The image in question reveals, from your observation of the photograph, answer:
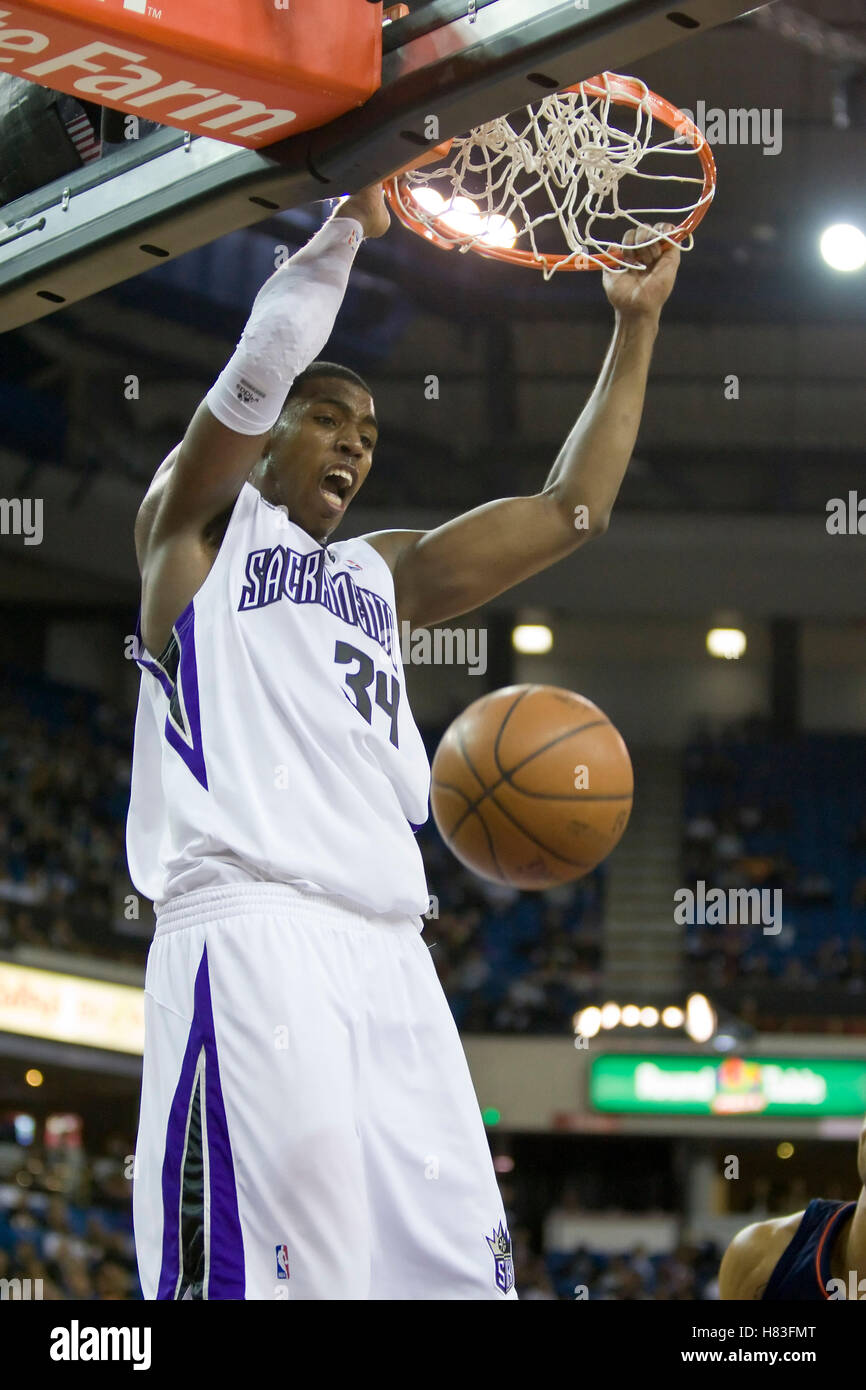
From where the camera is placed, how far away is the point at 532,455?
15.9 metres

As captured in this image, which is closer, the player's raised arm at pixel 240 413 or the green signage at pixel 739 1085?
the player's raised arm at pixel 240 413

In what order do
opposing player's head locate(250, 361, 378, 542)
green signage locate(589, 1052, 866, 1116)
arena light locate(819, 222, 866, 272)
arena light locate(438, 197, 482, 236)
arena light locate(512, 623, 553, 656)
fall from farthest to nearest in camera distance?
1. arena light locate(512, 623, 553, 656)
2. green signage locate(589, 1052, 866, 1116)
3. arena light locate(819, 222, 866, 272)
4. arena light locate(438, 197, 482, 236)
5. opposing player's head locate(250, 361, 378, 542)

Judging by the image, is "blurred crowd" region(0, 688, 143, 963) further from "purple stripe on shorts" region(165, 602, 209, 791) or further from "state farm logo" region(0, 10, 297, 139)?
"state farm logo" region(0, 10, 297, 139)

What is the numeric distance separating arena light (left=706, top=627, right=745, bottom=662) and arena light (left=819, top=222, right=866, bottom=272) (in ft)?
19.5

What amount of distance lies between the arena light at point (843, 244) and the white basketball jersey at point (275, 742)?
412 inches

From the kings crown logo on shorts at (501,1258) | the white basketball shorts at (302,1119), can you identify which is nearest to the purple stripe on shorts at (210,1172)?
the white basketball shorts at (302,1119)

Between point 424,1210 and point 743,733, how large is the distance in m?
16.4

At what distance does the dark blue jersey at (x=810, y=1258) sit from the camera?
11.4 ft

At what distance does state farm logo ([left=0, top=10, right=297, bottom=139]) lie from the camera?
2539 millimetres

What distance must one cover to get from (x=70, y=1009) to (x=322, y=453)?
11876 millimetres

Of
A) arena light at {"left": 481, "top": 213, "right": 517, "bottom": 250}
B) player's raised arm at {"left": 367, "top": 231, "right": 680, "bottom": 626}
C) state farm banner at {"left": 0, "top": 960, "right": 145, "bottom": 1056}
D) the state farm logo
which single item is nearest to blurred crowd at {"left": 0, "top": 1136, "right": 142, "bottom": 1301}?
state farm banner at {"left": 0, "top": 960, "right": 145, "bottom": 1056}

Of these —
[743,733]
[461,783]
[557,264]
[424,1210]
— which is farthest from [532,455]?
[424,1210]

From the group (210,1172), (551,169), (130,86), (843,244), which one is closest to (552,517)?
(551,169)

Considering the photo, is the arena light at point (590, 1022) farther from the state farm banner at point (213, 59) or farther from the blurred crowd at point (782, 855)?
the state farm banner at point (213, 59)
